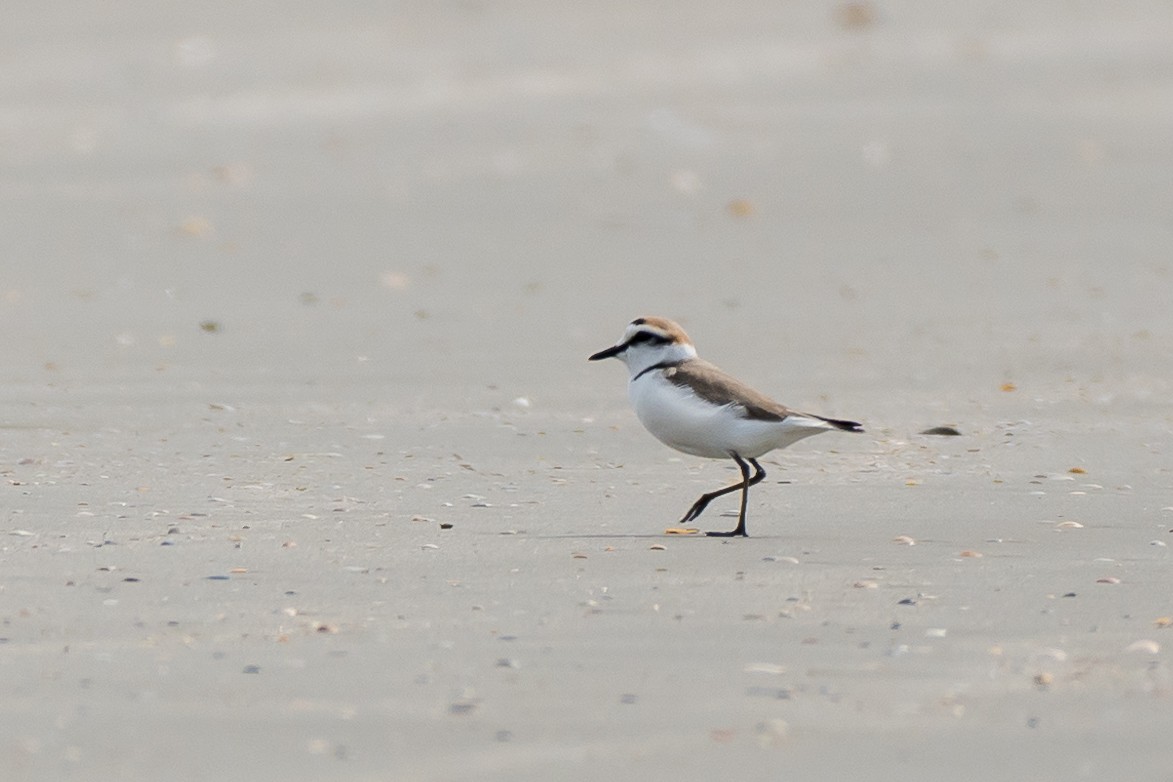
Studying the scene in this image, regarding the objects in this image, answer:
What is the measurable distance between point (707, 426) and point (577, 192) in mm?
6086

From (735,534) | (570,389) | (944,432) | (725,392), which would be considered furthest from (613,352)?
(570,389)

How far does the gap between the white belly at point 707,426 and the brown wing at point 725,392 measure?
18 millimetres

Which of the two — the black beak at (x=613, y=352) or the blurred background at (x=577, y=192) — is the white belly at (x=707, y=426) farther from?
the blurred background at (x=577, y=192)

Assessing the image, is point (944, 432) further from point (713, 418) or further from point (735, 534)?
point (735, 534)

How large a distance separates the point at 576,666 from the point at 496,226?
696 cm

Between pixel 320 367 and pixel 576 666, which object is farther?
pixel 320 367

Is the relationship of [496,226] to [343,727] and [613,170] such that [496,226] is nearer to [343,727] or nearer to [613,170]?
[613,170]

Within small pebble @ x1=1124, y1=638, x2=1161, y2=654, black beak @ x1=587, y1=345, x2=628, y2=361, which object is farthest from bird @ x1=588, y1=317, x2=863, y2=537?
small pebble @ x1=1124, y1=638, x2=1161, y2=654

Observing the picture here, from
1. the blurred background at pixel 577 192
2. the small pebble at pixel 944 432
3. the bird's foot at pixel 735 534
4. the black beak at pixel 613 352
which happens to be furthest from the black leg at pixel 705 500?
the blurred background at pixel 577 192

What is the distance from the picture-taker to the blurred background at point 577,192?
28.4 ft

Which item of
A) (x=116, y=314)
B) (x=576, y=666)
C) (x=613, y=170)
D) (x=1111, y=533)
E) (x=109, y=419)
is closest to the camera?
(x=576, y=666)

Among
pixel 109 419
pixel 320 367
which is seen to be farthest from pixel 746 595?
pixel 320 367

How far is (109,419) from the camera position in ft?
23.8

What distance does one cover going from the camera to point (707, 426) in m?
5.79
